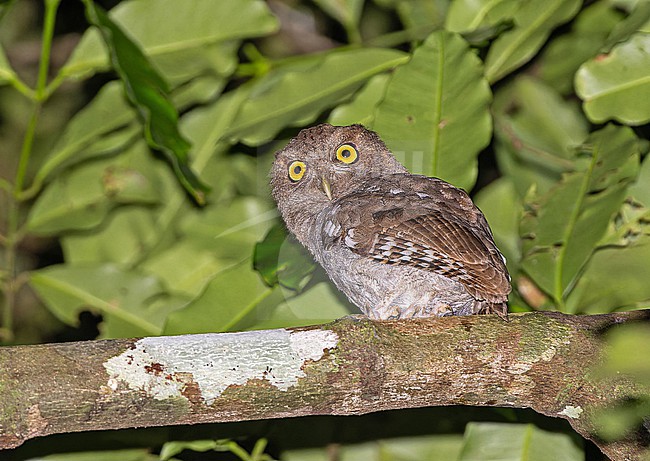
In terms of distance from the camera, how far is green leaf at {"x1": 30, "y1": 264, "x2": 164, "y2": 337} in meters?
3.22

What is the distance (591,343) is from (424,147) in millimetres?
1056

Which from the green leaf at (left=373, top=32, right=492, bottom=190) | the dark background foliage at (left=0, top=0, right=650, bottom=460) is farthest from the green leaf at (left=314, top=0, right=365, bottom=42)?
the green leaf at (left=373, top=32, right=492, bottom=190)

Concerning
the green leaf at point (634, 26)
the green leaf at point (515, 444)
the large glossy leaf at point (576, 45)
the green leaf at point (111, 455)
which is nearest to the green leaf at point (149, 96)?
the green leaf at point (111, 455)

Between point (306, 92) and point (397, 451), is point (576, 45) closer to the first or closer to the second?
point (306, 92)

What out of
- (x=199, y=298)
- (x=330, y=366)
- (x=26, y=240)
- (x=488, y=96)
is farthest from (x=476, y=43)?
(x=26, y=240)

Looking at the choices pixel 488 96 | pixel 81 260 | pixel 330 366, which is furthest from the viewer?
pixel 81 260

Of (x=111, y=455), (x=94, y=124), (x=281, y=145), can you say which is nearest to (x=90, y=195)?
(x=94, y=124)

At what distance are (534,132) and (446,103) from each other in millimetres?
878

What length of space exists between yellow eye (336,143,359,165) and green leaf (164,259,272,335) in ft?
1.55

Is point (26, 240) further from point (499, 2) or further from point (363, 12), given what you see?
point (499, 2)

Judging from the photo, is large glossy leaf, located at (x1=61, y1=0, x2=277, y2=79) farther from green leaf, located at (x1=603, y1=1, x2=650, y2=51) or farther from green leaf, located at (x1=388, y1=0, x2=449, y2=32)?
green leaf, located at (x1=603, y1=1, x2=650, y2=51)

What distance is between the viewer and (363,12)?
4.69 metres

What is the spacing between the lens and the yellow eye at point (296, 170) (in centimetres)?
307

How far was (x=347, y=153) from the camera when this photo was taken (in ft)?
9.79
